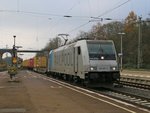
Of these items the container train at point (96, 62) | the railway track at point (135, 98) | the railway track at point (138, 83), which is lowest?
the railway track at point (135, 98)

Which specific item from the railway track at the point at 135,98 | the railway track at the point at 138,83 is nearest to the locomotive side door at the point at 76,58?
the railway track at the point at 138,83

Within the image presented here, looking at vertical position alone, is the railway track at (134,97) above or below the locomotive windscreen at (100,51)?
below

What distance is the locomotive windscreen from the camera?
29250 millimetres

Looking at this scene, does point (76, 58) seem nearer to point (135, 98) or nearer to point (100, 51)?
point (100, 51)

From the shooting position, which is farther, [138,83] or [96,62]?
[138,83]

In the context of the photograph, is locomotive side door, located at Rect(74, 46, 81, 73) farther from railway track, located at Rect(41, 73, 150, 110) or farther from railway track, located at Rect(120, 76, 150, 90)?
railway track, located at Rect(120, 76, 150, 90)

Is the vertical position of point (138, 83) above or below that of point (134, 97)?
above

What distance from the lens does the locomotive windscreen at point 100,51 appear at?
96.0 feet

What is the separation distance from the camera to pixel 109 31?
11062 cm

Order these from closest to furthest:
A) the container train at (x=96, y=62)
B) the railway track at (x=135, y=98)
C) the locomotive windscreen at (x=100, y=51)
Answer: the railway track at (x=135, y=98)
the container train at (x=96, y=62)
the locomotive windscreen at (x=100, y=51)

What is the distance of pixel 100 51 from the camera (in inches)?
1168

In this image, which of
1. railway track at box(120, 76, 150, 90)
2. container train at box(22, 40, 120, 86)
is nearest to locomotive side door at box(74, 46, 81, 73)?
container train at box(22, 40, 120, 86)

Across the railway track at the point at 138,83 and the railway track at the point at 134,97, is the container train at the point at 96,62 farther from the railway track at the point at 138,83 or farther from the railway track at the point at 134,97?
the railway track at the point at 138,83

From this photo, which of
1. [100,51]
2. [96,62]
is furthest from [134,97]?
[100,51]
